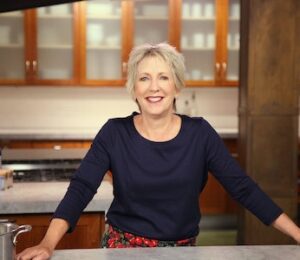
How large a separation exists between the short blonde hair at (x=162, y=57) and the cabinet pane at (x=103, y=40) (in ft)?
11.4

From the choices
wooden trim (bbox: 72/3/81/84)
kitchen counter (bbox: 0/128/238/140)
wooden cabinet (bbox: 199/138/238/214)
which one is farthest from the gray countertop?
wooden trim (bbox: 72/3/81/84)

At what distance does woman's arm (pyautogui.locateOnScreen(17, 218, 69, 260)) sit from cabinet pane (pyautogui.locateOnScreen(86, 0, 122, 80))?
3.72 meters

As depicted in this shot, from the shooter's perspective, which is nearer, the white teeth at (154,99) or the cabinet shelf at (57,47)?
the white teeth at (154,99)

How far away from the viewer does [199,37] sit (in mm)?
5090

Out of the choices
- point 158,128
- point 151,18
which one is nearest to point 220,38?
point 151,18

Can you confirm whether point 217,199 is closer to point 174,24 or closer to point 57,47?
point 174,24

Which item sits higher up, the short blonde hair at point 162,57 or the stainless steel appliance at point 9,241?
the short blonde hair at point 162,57

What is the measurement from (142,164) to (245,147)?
217 cm

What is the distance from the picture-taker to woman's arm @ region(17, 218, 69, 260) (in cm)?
119

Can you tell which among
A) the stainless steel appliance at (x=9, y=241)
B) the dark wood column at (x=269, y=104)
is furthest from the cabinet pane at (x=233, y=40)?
the stainless steel appliance at (x=9, y=241)

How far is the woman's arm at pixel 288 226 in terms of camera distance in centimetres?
143

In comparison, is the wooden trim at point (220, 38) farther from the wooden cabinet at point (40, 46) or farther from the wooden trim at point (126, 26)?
the wooden cabinet at point (40, 46)

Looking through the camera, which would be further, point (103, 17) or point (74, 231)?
point (103, 17)

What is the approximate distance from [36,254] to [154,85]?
0.62 m
